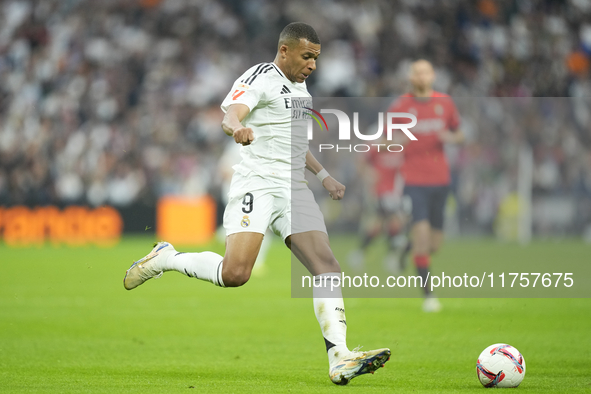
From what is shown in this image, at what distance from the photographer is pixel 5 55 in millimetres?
24109

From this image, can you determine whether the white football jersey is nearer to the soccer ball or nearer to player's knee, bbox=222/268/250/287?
player's knee, bbox=222/268/250/287

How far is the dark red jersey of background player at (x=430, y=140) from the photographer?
9766 mm

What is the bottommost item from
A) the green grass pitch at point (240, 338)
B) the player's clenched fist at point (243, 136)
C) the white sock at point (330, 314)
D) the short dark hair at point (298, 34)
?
the green grass pitch at point (240, 338)

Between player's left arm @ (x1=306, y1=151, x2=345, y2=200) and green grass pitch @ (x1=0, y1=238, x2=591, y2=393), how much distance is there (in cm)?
124

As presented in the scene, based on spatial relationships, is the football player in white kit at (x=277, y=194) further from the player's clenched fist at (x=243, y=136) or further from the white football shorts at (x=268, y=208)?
the player's clenched fist at (x=243, y=136)

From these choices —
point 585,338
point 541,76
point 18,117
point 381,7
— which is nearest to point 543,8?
point 541,76

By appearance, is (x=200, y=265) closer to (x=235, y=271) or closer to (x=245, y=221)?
(x=235, y=271)

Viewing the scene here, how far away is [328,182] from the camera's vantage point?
19.0ft

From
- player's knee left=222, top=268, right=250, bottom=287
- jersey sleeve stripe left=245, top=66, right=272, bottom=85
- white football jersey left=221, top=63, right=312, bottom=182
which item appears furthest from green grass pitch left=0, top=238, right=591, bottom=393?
jersey sleeve stripe left=245, top=66, right=272, bottom=85

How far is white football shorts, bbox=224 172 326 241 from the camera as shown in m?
5.42

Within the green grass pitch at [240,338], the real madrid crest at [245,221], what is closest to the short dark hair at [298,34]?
the real madrid crest at [245,221]

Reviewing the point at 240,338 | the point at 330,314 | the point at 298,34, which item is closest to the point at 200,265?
the point at 330,314

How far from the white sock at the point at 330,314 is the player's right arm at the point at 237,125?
115 cm

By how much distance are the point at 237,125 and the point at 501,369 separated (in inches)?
85.7
